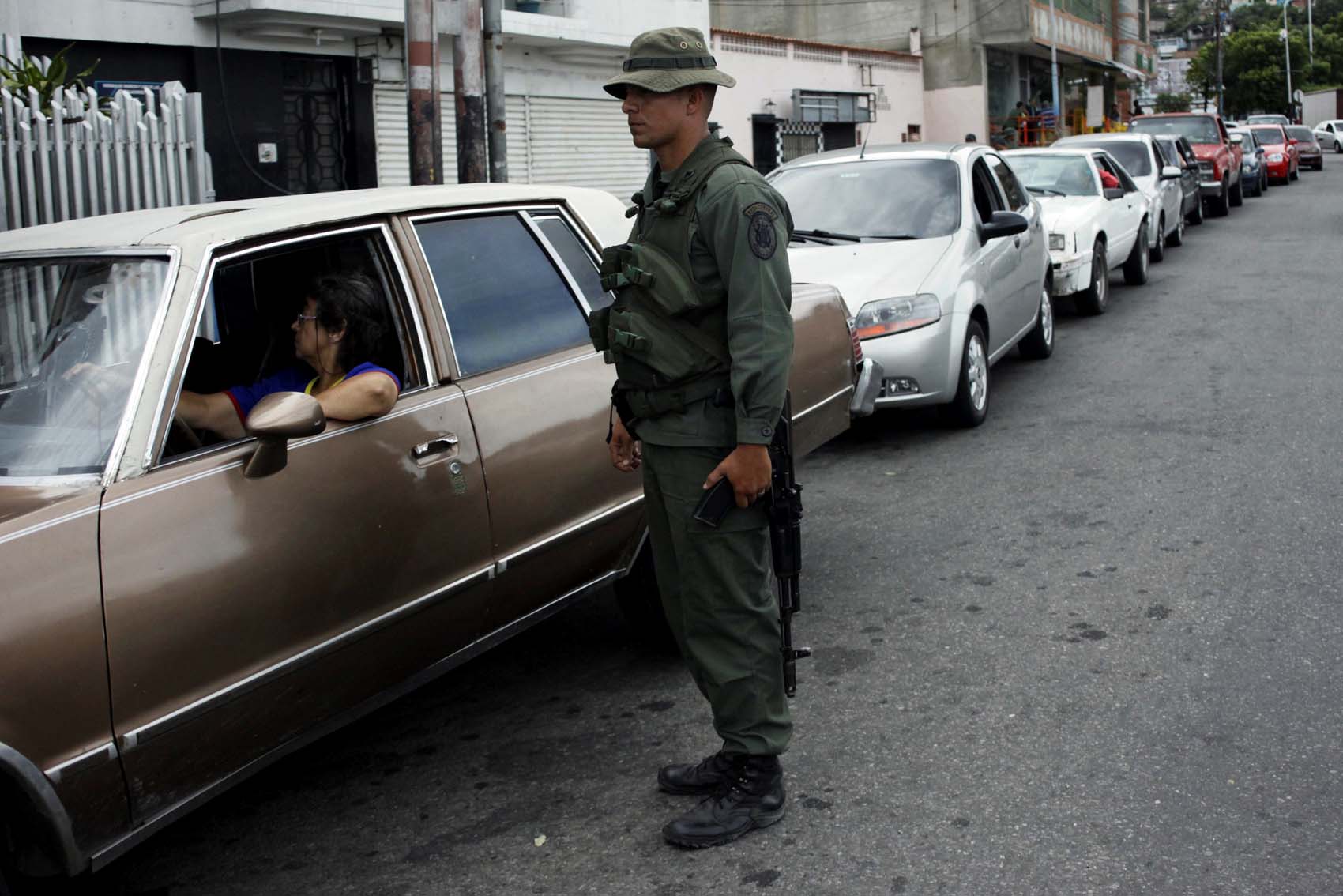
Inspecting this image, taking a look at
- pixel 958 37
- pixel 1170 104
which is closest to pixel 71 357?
pixel 958 37

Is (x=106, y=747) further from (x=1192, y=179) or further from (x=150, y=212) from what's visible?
(x=1192, y=179)

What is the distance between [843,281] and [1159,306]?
6214mm

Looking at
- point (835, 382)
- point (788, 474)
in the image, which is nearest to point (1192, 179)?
point (835, 382)

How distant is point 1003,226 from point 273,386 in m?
5.46

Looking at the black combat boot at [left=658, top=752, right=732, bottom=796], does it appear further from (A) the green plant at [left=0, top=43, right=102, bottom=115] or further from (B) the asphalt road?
(A) the green plant at [left=0, top=43, right=102, bottom=115]

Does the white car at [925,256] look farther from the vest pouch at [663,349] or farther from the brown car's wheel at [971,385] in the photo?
the vest pouch at [663,349]

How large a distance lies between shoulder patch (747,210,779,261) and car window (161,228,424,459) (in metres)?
1.08

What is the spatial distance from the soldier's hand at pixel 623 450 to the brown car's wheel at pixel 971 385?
4417 mm

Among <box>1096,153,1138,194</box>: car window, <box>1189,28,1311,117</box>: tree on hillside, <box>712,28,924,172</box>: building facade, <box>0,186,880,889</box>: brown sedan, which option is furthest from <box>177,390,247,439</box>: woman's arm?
<box>1189,28,1311,117</box>: tree on hillside

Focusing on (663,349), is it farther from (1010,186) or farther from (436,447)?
(1010,186)

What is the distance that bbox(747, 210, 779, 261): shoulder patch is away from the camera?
3.22 meters

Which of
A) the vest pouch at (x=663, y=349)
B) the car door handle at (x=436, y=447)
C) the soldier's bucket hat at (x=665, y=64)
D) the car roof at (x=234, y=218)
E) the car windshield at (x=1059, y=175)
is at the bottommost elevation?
the car door handle at (x=436, y=447)

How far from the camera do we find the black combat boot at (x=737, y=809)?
3445 millimetres

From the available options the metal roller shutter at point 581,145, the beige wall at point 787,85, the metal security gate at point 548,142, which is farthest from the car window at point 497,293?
the beige wall at point 787,85
